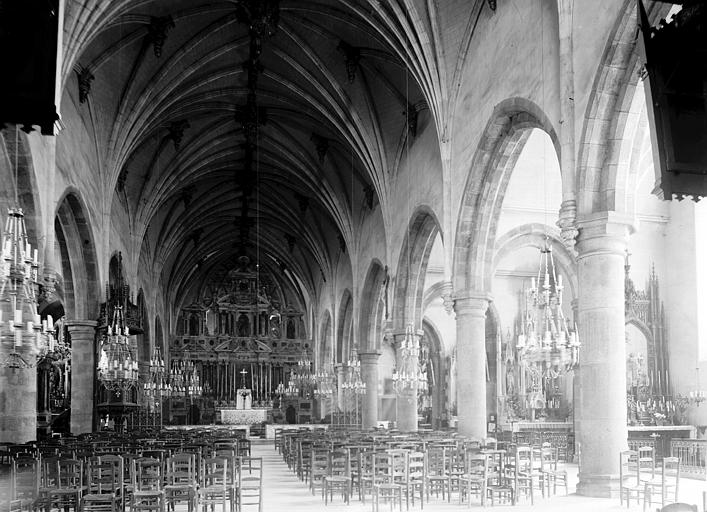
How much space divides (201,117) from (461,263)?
1618cm

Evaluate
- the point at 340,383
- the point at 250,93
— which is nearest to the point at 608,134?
the point at 250,93

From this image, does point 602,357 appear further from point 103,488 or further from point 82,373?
point 82,373

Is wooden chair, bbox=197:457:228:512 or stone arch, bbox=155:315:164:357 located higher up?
stone arch, bbox=155:315:164:357

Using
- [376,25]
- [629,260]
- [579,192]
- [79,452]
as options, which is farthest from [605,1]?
[629,260]

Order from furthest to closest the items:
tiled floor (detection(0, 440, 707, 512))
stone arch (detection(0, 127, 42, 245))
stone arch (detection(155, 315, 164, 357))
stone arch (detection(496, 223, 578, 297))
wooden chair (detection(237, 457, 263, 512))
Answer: stone arch (detection(155, 315, 164, 357)), stone arch (detection(496, 223, 578, 297)), stone arch (detection(0, 127, 42, 245)), tiled floor (detection(0, 440, 707, 512)), wooden chair (detection(237, 457, 263, 512))

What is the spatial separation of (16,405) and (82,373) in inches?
272

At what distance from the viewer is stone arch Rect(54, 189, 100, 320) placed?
25016 millimetres

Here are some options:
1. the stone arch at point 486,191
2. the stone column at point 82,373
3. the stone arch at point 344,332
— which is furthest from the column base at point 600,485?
the stone arch at point 344,332

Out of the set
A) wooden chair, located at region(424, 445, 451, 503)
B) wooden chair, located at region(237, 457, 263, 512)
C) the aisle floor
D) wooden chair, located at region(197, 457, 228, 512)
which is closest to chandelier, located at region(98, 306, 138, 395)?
wooden chair, located at region(237, 457, 263, 512)

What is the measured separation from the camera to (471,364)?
20.4 metres

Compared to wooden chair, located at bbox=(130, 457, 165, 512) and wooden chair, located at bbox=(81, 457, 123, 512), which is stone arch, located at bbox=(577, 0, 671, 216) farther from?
wooden chair, located at bbox=(81, 457, 123, 512)

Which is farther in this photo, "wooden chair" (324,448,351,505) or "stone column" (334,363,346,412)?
"stone column" (334,363,346,412)

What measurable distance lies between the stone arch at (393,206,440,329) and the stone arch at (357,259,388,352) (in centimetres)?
611

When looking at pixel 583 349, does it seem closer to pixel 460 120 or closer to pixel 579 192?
pixel 579 192
